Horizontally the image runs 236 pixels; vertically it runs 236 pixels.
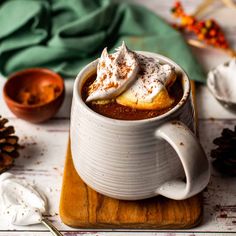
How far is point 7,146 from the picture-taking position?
1.14 m

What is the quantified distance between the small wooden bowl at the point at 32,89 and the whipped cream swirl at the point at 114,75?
0.81 feet

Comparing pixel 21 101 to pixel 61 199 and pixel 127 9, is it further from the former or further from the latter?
pixel 127 9

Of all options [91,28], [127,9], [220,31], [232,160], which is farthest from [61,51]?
[232,160]

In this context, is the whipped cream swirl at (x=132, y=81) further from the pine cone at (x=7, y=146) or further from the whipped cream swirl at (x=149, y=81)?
the pine cone at (x=7, y=146)

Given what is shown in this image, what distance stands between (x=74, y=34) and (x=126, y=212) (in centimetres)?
61

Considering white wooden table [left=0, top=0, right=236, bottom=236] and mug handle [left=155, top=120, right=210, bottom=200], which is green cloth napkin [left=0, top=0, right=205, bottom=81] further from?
mug handle [left=155, top=120, right=210, bottom=200]

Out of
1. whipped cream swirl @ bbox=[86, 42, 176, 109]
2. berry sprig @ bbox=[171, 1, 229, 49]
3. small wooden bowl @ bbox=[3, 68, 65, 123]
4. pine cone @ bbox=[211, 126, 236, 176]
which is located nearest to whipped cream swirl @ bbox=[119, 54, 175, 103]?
whipped cream swirl @ bbox=[86, 42, 176, 109]

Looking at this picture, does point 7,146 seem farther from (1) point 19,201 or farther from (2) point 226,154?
(2) point 226,154

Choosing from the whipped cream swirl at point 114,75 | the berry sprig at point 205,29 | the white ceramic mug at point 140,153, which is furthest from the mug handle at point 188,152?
the berry sprig at point 205,29

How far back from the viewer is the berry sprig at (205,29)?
1462 mm

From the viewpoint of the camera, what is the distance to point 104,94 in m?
0.95

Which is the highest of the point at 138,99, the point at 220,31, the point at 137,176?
the point at 138,99

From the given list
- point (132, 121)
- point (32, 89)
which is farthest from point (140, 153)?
point (32, 89)

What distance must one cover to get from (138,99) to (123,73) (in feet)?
0.18
